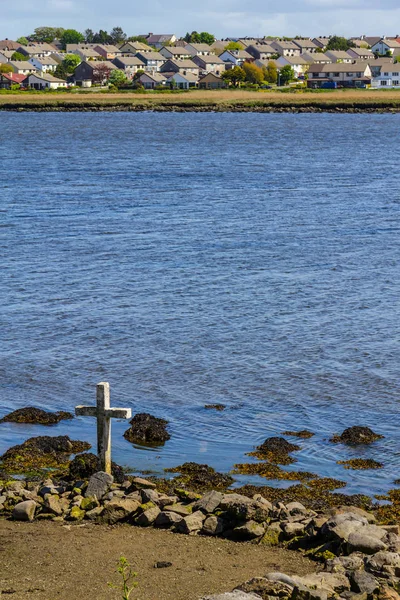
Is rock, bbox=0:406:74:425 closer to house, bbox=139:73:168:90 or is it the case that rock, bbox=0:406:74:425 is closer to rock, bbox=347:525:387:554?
rock, bbox=347:525:387:554

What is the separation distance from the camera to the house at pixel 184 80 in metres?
183

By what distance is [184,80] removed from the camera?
18412 cm

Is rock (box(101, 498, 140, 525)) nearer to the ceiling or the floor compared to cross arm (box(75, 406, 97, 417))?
nearer to the floor

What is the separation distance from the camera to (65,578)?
12047 millimetres

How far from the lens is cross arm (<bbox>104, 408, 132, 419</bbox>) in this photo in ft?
49.4

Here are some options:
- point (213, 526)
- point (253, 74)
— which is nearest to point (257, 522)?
point (213, 526)

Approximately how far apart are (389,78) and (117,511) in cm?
18119

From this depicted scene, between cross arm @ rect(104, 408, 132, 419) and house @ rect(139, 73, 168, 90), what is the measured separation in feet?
556

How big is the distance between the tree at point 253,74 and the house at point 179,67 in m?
13.4

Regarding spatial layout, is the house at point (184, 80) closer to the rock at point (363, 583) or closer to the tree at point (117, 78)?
the tree at point (117, 78)

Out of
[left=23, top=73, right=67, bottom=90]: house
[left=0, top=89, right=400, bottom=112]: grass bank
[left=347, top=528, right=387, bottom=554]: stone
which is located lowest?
[left=347, top=528, right=387, bottom=554]: stone

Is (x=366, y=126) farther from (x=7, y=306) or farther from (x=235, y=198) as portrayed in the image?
(x=7, y=306)

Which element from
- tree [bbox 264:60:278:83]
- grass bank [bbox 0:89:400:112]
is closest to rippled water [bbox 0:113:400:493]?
grass bank [bbox 0:89:400:112]

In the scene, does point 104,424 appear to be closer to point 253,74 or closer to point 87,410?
point 87,410
